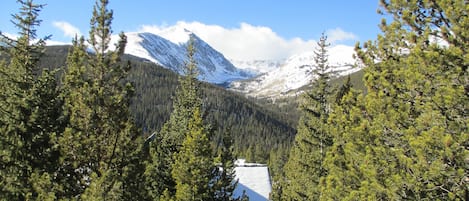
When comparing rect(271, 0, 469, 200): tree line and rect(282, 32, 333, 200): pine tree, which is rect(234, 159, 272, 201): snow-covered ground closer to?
rect(282, 32, 333, 200): pine tree

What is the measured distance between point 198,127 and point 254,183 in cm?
2043

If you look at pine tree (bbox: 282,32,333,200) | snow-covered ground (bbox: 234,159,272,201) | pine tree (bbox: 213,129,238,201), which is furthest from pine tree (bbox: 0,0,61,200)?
snow-covered ground (bbox: 234,159,272,201)

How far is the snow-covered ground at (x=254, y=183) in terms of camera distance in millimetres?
34031

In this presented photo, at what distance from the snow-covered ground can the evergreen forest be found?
632 inches

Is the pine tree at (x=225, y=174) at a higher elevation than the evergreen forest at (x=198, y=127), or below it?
below

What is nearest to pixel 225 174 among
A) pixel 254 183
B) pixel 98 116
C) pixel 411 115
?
pixel 98 116

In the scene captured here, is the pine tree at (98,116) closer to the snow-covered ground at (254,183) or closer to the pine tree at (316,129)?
the pine tree at (316,129)

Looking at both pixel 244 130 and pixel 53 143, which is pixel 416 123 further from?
pixel 244 130

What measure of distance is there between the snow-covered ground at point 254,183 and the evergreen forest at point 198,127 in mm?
16056

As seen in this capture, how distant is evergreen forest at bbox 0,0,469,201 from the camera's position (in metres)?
7.40

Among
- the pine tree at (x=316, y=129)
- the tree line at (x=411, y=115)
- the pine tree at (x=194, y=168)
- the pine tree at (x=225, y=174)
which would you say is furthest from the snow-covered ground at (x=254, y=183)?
the tree line at (x=411, y=115)

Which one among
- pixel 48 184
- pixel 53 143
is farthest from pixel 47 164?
pixel 48 184

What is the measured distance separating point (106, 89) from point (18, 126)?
2.96 meters

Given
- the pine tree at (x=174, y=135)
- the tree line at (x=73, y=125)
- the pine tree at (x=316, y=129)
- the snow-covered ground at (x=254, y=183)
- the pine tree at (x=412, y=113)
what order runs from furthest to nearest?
the snow-covered ground at (x=254, y=183), the pine tree at (x=316, y=129), the pine tree at (x=174, y=135), the tree line at (x=73, y=125), the pine tree at (x=412, y=113)
